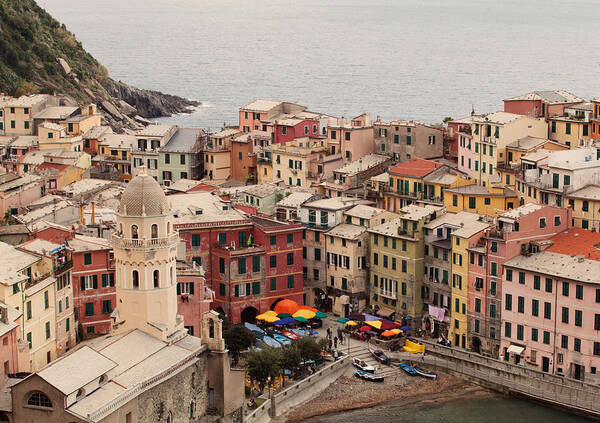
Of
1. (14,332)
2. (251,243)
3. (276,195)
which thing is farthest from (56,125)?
(14,332)

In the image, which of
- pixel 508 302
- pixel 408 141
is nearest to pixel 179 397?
pixel 508 302

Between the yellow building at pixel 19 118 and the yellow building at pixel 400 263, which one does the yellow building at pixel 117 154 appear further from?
the yellow building at pixel 400 263

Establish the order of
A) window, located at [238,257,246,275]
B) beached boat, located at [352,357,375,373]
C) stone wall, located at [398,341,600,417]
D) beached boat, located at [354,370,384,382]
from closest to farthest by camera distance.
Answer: stone wall, located at [398,341,600,417] → beached boat, located at [354,370,384,382] → beached boat, located at [352,357,375,373] → window, located at [238,257,246,275]

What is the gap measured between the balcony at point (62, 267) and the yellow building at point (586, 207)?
3423 centimetres

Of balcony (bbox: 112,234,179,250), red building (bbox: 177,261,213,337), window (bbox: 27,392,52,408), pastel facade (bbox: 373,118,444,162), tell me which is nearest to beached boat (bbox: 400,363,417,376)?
red building (bbox: 177,261,213,337)

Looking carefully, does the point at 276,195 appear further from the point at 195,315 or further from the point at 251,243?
the point at 195,315

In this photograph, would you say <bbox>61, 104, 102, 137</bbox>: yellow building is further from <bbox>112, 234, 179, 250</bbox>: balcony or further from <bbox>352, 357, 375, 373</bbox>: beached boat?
<bbox>112, 234, 179, 250</bbox>: balcony

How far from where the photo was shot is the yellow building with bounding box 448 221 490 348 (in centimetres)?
8581

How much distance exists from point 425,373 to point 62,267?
79.7 feet

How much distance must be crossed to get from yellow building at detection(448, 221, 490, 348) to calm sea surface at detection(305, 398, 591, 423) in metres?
7.20

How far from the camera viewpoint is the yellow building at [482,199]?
9431cm

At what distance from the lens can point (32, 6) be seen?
184 meters

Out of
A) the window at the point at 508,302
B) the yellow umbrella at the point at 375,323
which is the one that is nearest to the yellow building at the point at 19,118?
the yellow umbrella at the point at 375,323

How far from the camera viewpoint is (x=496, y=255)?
83875 mm
